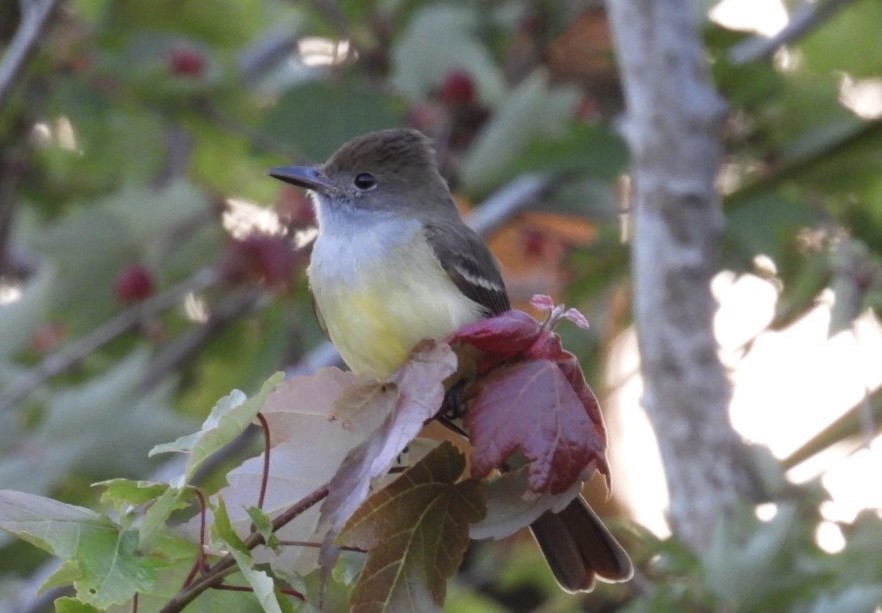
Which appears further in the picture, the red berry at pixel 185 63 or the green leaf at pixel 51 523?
the red berry at pixel 185 63

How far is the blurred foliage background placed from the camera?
5.02 meters

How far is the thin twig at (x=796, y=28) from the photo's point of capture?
5645 mm

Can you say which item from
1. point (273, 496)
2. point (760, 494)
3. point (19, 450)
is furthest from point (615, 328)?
point (273, 496)

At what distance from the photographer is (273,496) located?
2.44 m

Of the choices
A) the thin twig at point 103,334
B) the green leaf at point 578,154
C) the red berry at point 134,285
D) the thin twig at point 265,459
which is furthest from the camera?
the red berry at point 134,285

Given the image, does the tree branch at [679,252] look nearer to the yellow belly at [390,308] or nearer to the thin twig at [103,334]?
the yellow belly at [390,308]

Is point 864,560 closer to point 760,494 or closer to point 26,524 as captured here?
point 760,494

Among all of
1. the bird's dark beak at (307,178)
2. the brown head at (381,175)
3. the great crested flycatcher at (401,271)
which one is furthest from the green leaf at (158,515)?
the brown head at (381,175)

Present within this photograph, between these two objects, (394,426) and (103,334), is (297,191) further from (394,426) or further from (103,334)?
(394,426)

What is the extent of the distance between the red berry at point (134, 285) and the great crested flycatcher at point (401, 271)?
66.1 inches

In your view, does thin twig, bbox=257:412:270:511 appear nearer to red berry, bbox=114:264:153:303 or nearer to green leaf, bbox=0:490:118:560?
green leaf, bbox=0:490:118:560

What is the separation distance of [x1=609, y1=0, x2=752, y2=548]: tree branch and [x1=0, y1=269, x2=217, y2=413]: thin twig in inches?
72.8

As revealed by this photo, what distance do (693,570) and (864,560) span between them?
54cm

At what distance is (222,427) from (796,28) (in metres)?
4.22
